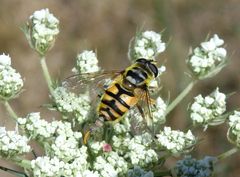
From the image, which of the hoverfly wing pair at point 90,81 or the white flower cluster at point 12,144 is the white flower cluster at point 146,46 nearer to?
the hoverfly wing pair at point 90,81

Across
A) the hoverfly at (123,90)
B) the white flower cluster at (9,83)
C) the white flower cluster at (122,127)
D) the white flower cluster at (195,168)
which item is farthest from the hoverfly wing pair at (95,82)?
the white flower cluster at (195,168)

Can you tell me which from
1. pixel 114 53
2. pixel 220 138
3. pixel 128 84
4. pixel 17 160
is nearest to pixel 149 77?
pixel 128 84

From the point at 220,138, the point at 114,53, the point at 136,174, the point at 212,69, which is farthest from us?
the point at 114,53

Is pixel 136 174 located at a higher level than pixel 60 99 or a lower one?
lower

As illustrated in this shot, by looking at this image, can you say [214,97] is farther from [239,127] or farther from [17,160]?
[17,160]

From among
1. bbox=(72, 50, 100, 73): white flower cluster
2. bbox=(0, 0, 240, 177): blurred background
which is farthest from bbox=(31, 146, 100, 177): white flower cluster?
bbox=(0, 0, 240, 177): blurred background

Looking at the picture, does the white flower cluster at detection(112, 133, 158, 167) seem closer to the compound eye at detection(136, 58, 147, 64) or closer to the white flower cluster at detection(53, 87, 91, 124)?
the white flower cluster at detection(53, 87, 91, 124)

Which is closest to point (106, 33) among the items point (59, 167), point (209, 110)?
point (209, 110)
